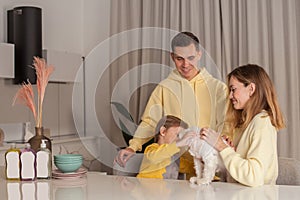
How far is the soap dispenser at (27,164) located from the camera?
1.80 metres

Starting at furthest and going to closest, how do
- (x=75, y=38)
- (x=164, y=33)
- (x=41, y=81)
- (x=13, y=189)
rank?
(x=75, y=38) → (x=164, y=33) → (x=41, y=81) → (x=13, y=189)

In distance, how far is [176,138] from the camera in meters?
1.78

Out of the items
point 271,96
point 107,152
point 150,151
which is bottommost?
point 107,152

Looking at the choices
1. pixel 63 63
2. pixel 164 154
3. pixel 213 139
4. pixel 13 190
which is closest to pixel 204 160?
pixel 213 139

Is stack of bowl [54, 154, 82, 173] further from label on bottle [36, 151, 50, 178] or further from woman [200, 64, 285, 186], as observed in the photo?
woman [200, 64, 285, 186]

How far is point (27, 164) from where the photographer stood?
1810 mm

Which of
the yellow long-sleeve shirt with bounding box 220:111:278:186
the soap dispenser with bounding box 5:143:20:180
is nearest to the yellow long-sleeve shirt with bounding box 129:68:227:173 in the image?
the yellow long-sleeve shirt with bounding box 220:111:278:186

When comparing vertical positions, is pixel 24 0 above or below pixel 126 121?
above

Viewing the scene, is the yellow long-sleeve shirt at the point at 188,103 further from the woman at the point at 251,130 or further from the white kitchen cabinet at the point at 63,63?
the white kitchen cabinet at the point at 63,63

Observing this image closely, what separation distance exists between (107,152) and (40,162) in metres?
1.94

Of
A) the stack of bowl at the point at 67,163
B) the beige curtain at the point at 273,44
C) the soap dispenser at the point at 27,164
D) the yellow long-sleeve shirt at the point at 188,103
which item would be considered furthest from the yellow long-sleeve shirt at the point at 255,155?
the beige curtain at the point at 273,44

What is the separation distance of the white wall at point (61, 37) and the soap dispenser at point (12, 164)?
1209 mm

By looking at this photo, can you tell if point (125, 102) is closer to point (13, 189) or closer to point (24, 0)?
point (24, 0)

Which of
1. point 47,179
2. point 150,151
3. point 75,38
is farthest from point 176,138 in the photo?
point 75,38
